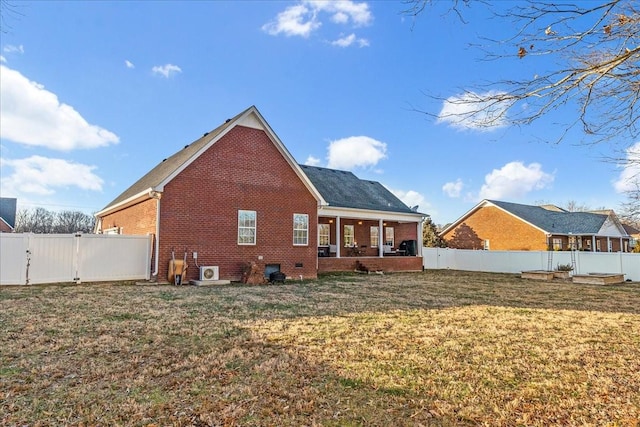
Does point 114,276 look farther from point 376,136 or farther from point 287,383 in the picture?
point 376,136

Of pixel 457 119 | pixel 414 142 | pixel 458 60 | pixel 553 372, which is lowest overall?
pixel 553 372

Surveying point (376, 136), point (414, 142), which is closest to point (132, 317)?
point (414, 142)

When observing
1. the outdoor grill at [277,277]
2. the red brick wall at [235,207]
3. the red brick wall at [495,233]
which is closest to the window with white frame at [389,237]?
the red brick wall at [235,207]

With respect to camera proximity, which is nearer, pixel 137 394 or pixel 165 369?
pixel 137 394

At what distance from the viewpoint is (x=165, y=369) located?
167 inches

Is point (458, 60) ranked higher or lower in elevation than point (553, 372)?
higher

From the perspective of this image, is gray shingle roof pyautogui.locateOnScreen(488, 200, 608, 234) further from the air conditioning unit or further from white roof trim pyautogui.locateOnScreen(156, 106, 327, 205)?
the air conditioning unit

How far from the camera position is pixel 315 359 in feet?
15.3

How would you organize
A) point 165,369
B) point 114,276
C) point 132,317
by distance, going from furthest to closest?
point 114,276 < point 132,317 < point 165,369

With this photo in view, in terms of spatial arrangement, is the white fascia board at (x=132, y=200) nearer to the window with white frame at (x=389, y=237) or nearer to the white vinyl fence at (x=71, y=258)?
the white vinyl fence at (x=71, y=258)

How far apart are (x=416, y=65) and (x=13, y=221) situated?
1901 inches

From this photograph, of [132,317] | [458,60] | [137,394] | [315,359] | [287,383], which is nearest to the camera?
[137,394]

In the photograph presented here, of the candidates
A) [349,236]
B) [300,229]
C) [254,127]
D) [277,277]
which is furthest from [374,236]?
[254,127]

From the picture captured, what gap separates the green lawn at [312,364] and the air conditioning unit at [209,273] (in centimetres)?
417
